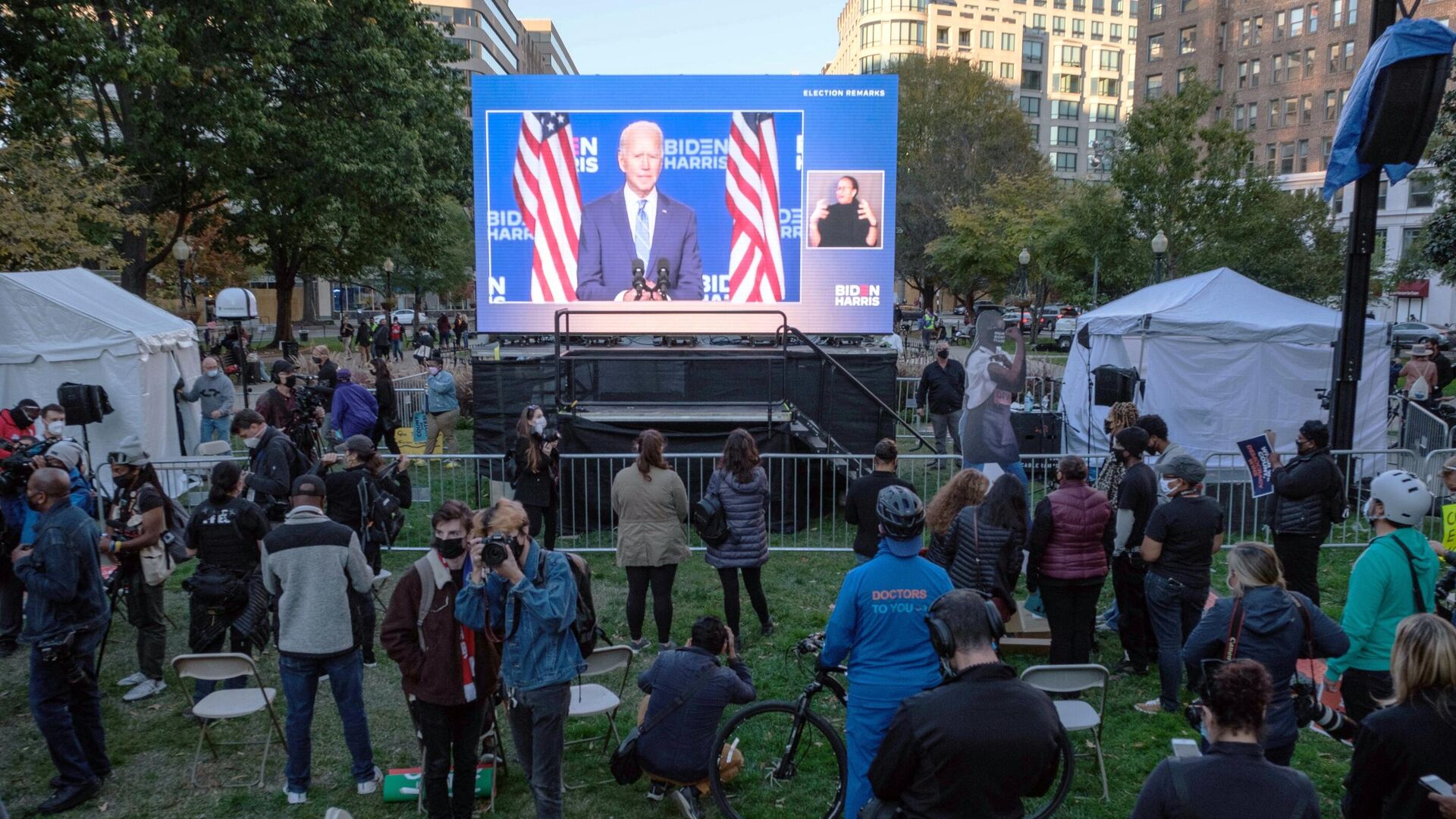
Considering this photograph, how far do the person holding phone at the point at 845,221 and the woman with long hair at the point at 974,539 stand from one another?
9359 mm

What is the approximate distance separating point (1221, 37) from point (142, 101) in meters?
65.0

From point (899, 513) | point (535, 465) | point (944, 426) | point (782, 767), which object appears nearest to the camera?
point (899, 513)

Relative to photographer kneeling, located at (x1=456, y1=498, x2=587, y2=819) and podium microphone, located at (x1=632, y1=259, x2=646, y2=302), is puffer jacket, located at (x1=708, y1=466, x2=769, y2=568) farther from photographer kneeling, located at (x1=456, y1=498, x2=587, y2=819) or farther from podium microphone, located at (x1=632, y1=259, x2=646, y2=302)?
podium microphone, located at (x1=632, y1=259, x2=646, y2=302)

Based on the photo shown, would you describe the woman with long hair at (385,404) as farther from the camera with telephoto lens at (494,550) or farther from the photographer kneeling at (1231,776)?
Result: the photographer kneeling at (1231,776)

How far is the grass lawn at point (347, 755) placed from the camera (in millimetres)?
5445

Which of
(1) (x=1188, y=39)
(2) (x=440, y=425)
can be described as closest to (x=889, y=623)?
(2) (x=440, y=425)

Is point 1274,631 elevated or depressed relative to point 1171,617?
elevated

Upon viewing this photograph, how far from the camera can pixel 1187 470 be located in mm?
6027

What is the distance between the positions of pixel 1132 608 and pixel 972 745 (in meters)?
4.66

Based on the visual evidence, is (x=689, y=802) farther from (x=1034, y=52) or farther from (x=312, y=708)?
(x=1034, y=52)

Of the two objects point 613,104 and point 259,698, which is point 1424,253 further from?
point 259,698

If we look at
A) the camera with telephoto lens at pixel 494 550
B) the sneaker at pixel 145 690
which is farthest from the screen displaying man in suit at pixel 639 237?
the camera with telephoto lens at pixel 494 550


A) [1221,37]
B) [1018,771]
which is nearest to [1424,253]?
[1018,771]

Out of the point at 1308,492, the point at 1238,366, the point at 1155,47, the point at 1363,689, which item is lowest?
the point at 1363,689
